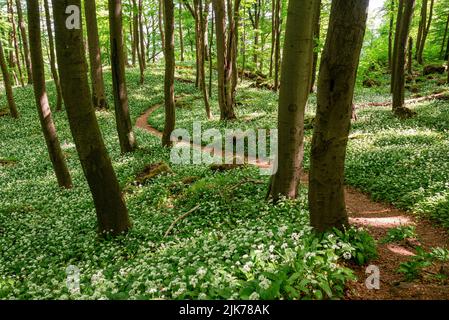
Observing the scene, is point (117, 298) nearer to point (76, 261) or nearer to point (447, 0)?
point (76, 261)

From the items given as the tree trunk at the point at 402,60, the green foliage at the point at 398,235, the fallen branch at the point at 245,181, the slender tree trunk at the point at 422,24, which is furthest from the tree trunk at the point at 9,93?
the slender tree trunk at the point at 422,24

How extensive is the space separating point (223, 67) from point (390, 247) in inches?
623

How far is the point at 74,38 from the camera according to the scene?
21.2ft

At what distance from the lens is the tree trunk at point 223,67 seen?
19.4 metres

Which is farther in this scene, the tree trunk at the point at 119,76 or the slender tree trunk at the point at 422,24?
the slender tree trunk at the point at 422,24

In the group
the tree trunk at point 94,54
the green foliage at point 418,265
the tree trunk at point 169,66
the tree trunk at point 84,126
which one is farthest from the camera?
the tree trunk at point 94,54

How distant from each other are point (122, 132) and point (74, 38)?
9216 mm

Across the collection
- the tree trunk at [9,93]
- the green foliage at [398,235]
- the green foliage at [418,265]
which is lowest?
the green foliage at [398,235]

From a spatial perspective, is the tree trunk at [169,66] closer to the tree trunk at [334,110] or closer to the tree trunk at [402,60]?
the tree trunk at [334,110]

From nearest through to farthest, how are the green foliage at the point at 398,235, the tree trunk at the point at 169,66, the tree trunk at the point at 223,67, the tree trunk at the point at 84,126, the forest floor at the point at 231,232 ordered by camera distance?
the forest floor at the point at 231,232 < the tree trunk at the point at 84,126 < the green foliage at the point at 398,235 < the tree trunk at the point at 169,66 < the tree trunk at the point at 223,67

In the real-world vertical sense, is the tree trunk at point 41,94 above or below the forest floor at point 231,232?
above

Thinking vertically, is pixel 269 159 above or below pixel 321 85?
below

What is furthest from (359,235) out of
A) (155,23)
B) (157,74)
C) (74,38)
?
(155,23)

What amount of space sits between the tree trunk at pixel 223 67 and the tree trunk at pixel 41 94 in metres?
11.1
